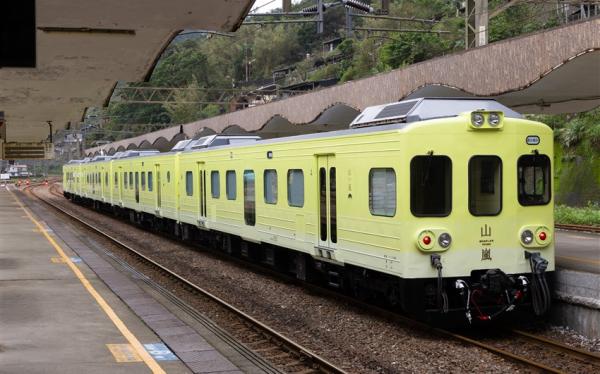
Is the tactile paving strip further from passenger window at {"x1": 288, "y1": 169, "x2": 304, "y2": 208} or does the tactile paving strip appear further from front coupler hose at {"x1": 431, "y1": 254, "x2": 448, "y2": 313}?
passenger window at {"x1": 288, "y1": 169, "x2": 304, "y2": 208}

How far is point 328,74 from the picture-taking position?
78.9m

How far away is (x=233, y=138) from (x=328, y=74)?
60.8m

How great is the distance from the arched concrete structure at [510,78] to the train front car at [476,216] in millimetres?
3150

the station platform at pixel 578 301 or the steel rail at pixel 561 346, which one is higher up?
the station platform at pixel 578 301

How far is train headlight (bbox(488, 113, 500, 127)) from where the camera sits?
10.2 meters

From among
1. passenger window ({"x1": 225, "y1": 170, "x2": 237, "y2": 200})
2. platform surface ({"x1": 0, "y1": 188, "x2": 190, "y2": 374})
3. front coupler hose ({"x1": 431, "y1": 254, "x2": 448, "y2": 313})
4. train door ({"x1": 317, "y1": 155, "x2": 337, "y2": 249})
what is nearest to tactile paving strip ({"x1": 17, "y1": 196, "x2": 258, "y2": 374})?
platform surface ({"x1": 0, "y1": 188, "x2": 190, "y2": 374})

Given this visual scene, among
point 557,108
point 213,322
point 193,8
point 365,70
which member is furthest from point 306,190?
point 365,70

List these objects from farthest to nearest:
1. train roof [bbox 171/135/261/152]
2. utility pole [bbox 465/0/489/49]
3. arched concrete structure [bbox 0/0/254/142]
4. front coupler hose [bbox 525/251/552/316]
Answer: utility pole [bbox 465/0/489/49] → train roof [bbox 171/135/261/152] → front coupler hose [bbox 525/251/552/316] → arched concrete structure [bbox 0/0/254/142]

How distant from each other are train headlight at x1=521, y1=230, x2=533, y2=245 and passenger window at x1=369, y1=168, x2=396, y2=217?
1778 millimetres

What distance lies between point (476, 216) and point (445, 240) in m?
0.57

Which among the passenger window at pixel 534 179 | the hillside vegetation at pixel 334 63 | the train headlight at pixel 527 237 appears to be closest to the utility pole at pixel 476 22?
the hillside vegetation at pixel 334 63

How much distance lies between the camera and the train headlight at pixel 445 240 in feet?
32.6

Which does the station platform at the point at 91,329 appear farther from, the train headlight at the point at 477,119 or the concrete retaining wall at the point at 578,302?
the concrete retaining wall at the point at 578,302

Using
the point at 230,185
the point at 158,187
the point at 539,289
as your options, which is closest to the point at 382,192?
the point at 539,289
